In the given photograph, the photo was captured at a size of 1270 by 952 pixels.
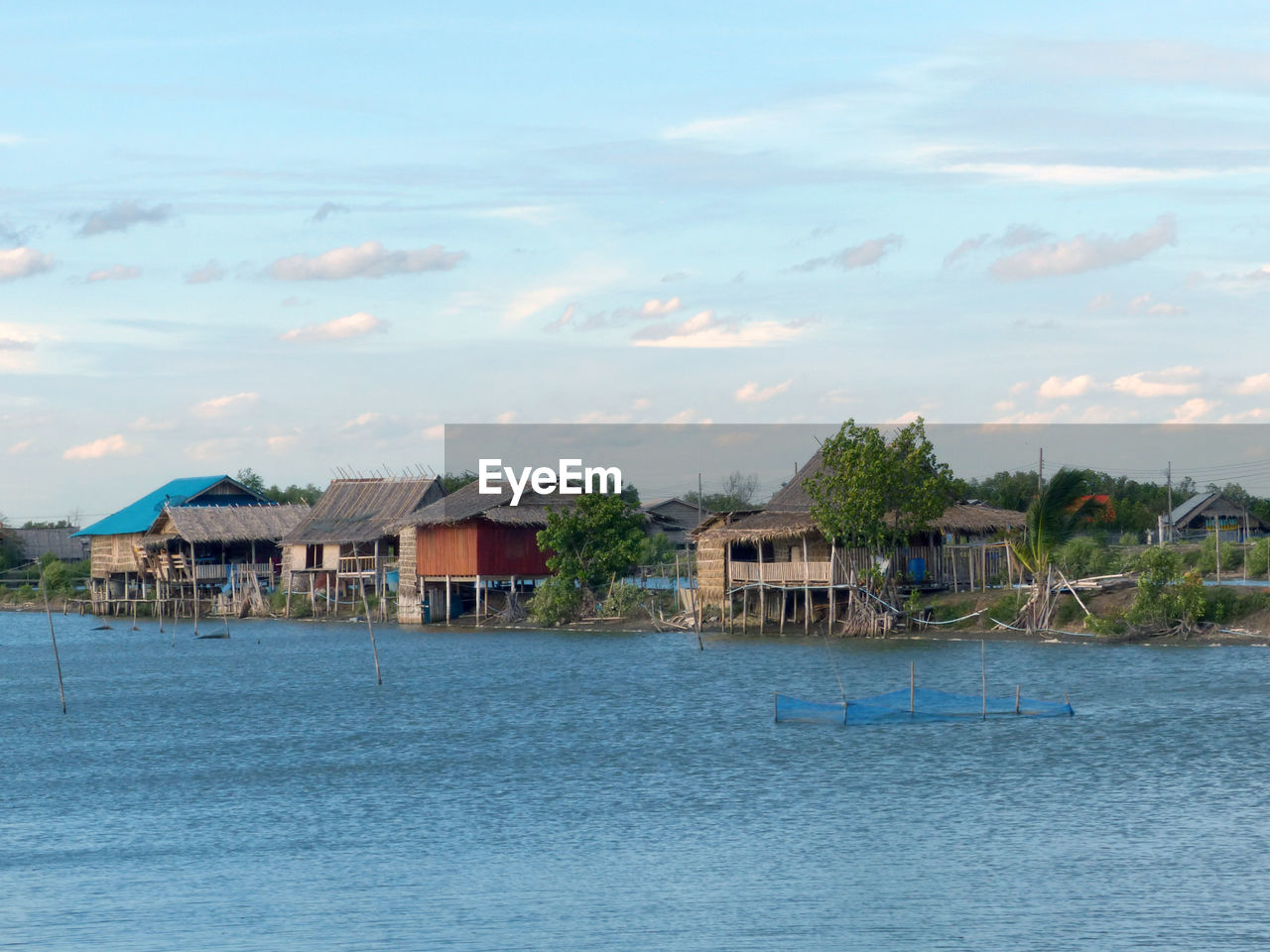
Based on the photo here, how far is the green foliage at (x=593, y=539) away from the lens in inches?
2328

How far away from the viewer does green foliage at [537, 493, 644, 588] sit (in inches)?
2328

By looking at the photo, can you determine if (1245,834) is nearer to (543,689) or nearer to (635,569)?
(543,689)

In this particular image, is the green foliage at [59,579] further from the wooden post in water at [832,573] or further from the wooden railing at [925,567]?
the wooden post in water at [832,573]

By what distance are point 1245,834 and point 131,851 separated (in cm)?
1451

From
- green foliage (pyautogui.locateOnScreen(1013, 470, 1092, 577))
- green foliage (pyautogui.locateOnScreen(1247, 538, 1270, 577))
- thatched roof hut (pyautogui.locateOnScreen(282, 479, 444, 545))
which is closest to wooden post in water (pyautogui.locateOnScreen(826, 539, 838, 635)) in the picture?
green foliage (pyautogui.locateOnScreen(1013, 470, 1092, 577))

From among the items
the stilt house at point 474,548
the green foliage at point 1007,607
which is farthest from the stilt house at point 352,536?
the green foliage at point 1007,607

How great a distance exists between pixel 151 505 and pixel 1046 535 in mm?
56729

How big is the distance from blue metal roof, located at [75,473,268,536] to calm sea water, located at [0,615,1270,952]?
1711 inches

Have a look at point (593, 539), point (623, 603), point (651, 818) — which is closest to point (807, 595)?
point (623, 603)

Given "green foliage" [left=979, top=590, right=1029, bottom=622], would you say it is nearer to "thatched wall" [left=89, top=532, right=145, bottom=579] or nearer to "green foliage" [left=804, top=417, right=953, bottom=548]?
"green foliage" [left=804, top=417, right=953, bottom=548]

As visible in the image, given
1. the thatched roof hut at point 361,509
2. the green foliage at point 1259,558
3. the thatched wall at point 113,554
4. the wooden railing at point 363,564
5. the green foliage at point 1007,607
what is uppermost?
the thatched roof hut at point 361,509

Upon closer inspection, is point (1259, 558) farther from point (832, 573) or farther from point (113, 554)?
point (113, 554)

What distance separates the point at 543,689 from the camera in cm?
4022

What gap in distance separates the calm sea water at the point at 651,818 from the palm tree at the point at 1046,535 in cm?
516
